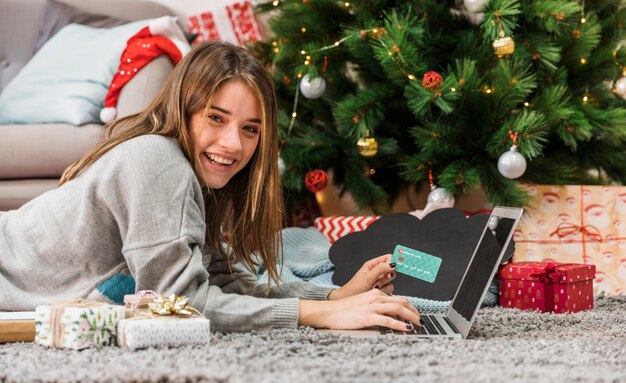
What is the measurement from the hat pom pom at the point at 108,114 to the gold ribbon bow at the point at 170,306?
110cm

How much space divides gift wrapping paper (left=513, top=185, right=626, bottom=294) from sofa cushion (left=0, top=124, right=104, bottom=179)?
3.52ft

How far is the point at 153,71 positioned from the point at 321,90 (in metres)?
0.44

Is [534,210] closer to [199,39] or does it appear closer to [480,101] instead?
[480,101]

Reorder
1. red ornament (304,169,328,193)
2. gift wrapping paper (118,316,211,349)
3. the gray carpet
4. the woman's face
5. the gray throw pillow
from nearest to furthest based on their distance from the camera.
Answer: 1. the gray carpet
2. gift wrapping paper (118,316,211,349)
3. the woman's face
4. red ornament (304,169,328,193)
5. the gray throw pillow

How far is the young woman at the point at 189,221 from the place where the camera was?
3.42ft

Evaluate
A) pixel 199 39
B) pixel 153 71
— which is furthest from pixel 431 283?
pixel 199 39

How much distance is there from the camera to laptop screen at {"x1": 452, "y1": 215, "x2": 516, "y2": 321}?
105 cm

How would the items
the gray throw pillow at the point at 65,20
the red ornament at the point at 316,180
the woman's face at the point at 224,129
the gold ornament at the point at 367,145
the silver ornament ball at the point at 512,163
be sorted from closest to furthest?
the woman's face at the point at 224,129, the silver ornament ball at the point at 512,163, the gold ornament at the point at 367,145, the red ornament at the point at 316,180, the gray throw pillow at the point at 65,20

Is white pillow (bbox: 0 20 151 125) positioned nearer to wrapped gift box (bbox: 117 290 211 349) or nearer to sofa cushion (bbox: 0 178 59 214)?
sofa cushion (bbox: 0 178 59 214)

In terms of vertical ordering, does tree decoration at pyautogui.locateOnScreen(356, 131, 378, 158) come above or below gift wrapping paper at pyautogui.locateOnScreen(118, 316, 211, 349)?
above

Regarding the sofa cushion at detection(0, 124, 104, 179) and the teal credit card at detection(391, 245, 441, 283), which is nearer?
the teal credit card at detection(391, 245, 441, 283)

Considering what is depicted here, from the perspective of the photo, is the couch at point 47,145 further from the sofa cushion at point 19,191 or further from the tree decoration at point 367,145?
the tree decoration at point 367,145

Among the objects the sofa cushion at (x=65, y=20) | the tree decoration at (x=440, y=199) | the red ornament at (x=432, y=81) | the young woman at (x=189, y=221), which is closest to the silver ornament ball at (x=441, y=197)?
the tree decoration at (x=440, y=199)

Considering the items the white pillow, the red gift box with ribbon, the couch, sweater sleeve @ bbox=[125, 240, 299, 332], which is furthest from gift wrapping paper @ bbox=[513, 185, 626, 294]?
the white pillow
